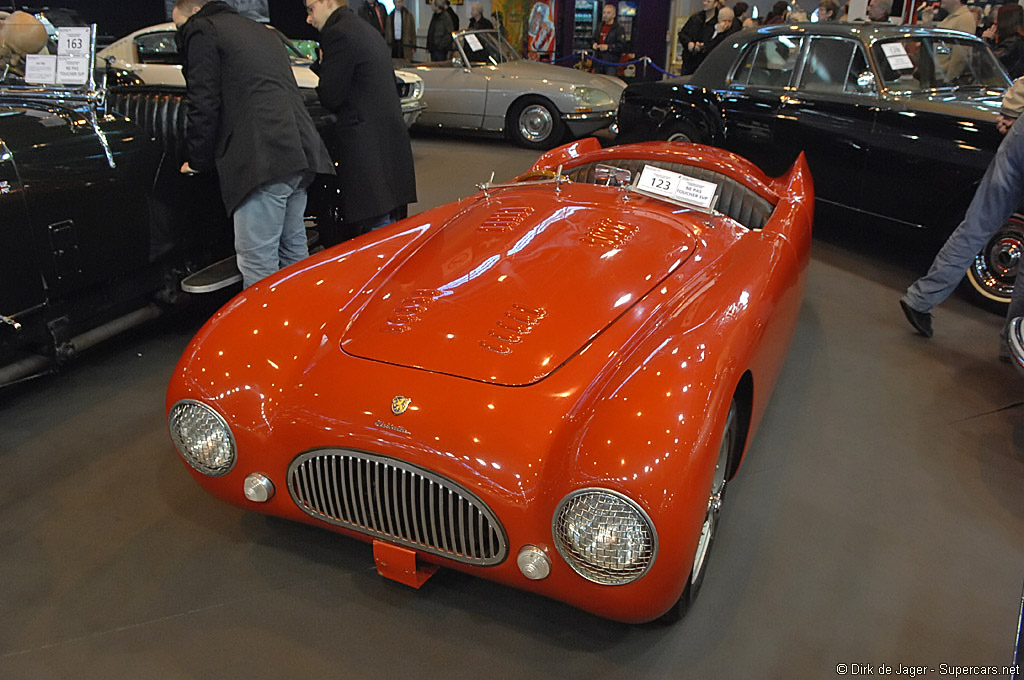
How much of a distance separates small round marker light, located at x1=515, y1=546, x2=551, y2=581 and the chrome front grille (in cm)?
5

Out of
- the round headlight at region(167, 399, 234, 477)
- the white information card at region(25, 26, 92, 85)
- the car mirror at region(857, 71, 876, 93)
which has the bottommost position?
the round headlight at region(167, 399, 234, 477)

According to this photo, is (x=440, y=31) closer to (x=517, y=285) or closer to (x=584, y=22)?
(x=584, y=22)

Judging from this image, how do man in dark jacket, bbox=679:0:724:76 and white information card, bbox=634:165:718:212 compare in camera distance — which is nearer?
white information card, bbox=634:165:718:212

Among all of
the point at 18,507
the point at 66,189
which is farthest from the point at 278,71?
the point at 18,507

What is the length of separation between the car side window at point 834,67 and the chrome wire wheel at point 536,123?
3423 millimetres

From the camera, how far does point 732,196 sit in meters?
3.38

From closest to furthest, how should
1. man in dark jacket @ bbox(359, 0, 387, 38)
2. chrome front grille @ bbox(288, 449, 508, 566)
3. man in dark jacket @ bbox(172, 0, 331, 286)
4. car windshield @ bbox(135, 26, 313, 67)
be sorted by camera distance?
chrome front grille @ bbox(288, 449, 508, 566) → man in dark jacket @ bbox(172, 0, 331, 286) → car windshield @ bbox(135, 26, 313, 67) → man in dark jacket @ bbox(359, 0, 387, 38)

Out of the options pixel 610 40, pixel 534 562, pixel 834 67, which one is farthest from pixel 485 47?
pixel 534 562

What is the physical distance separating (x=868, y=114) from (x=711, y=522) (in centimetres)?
373

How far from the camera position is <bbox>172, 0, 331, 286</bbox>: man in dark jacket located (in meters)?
3.08

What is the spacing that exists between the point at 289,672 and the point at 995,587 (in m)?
2.03

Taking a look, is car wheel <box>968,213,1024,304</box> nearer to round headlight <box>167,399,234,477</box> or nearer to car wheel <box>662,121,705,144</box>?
car wheel <box>662,121,705,144</box>

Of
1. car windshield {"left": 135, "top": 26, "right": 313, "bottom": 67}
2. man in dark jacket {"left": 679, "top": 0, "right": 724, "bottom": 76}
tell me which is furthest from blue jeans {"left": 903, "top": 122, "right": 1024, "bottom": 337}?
car windshield {"left": 135, "top": 26, "right": 313, "bottom": 67}

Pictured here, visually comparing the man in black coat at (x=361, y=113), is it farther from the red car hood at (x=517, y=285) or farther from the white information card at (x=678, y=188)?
the white information card at (x=678, y=188)
